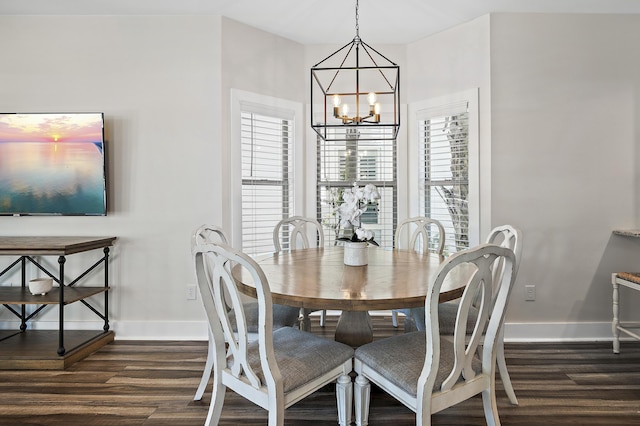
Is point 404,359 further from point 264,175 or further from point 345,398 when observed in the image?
point 264,175

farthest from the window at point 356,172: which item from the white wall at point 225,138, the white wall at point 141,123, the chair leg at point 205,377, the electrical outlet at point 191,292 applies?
the chair leg at point 205,377

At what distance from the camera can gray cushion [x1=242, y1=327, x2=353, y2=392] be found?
1.51 meters

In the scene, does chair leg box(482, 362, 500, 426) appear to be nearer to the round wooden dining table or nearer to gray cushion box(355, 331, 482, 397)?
gray cushion box(355, 331, 482, 397)

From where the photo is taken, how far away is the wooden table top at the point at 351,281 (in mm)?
1522

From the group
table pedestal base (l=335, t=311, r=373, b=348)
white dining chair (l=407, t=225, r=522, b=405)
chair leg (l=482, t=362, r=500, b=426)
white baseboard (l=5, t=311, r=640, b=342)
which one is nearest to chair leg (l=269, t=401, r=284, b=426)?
table pedestal base (l=335, t=311, r=373, b=348)

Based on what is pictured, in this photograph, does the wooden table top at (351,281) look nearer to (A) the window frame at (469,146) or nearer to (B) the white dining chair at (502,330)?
(B) the white dining chair at (502,330)

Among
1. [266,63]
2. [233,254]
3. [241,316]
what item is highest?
[266,63]

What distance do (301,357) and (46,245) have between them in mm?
2100

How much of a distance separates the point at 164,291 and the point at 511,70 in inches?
134

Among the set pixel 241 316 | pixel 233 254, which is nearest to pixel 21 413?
pixel 241 316

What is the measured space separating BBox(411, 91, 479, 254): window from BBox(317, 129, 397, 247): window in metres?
0.29

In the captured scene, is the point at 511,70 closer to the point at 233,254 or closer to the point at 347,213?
the point at 347,213

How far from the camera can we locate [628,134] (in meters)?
3.02

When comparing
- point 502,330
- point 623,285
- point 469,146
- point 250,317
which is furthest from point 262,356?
point 623,285
